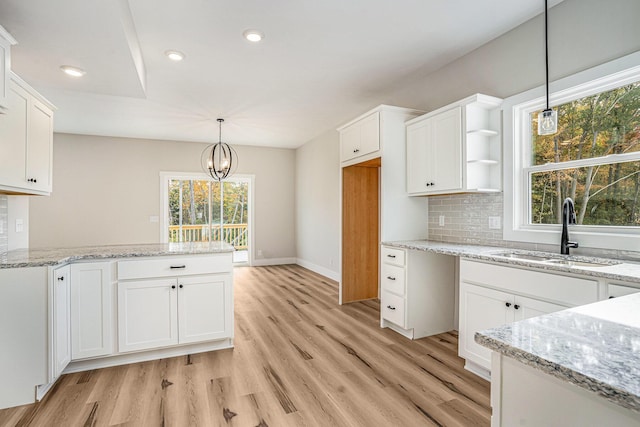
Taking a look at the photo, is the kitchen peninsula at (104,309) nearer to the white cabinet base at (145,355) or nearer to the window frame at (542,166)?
the white cabinet base at (145,355)

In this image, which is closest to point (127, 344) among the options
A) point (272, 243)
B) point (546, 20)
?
point (546, 20)

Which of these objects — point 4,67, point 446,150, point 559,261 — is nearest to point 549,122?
point 559,261

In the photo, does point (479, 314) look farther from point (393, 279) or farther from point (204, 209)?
point (204, 209)

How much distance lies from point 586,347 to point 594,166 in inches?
87.9

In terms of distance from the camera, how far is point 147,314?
2715 millimetres

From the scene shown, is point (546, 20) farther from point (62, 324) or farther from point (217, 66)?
point (62, 324)

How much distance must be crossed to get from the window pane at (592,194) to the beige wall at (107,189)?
5.72 m

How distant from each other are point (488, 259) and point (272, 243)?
18.8 feet

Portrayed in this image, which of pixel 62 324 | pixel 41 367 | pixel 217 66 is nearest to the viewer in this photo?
pixel 41 367

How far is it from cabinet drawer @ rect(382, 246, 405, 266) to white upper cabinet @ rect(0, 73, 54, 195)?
123 inches

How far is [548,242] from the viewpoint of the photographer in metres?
2.56

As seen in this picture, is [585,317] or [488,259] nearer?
[585,317]

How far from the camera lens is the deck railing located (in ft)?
23.1

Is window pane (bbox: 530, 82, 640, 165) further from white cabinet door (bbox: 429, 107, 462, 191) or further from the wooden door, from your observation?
the wooden door
